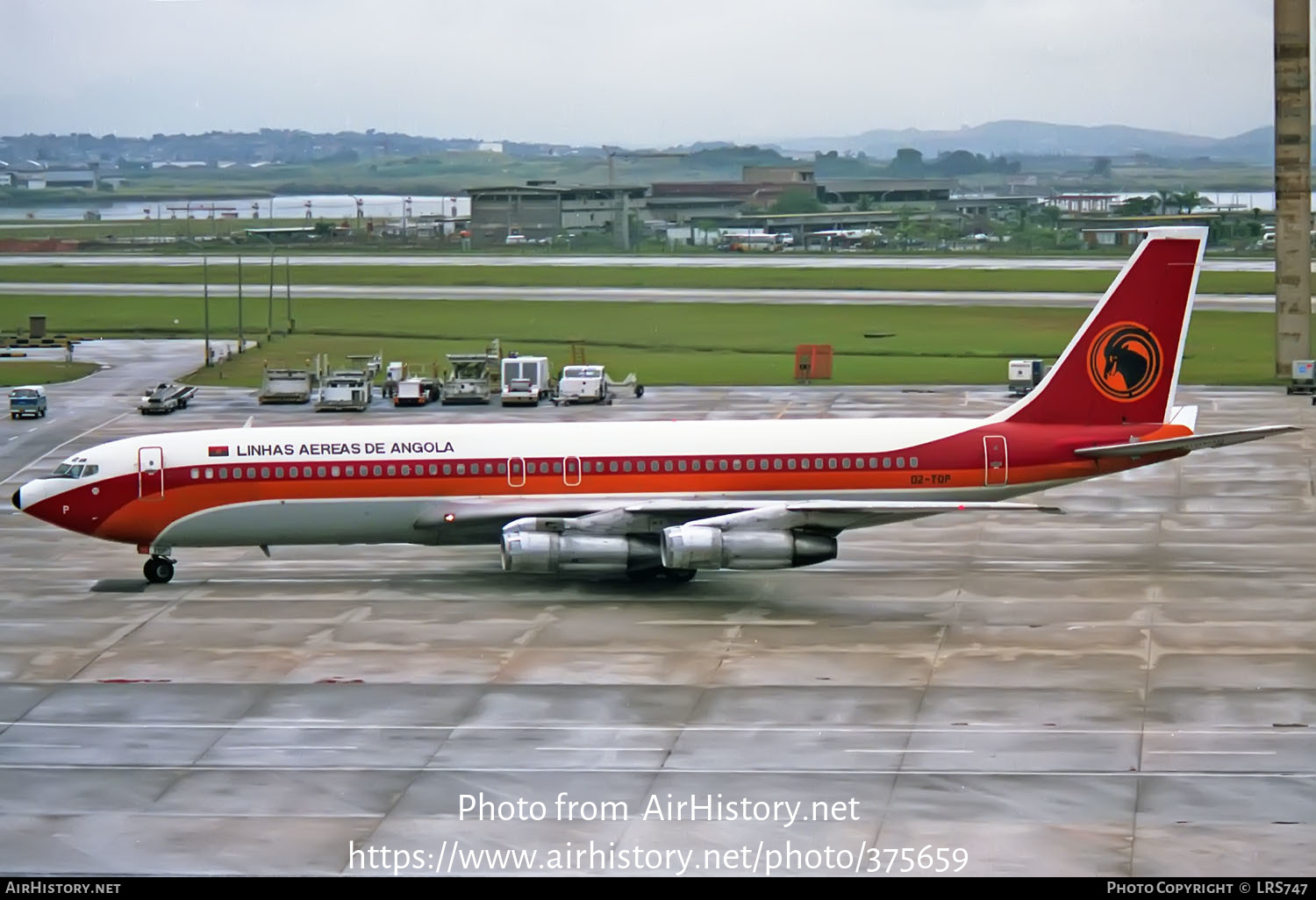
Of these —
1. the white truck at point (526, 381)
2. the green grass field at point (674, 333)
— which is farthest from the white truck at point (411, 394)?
the green grass field at point (674, 333)

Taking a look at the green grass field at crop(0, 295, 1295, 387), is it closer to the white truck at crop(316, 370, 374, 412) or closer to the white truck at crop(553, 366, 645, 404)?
the white truck at crop(553, 366, 645, 404)

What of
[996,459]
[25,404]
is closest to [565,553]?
[996,459]

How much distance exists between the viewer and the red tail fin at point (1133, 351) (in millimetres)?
48656

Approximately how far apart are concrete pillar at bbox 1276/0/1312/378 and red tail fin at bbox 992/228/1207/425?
4438 cm

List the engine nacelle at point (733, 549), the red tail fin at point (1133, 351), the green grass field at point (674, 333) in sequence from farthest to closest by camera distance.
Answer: the green grass field at point (674, 333) → the red tail fin at point (1133, 351) → the engine nacelle at point (733, 549)

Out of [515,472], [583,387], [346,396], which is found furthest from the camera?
[583,387]

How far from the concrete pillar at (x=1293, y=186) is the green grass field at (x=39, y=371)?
66.6 m

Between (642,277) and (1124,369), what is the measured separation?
118 m

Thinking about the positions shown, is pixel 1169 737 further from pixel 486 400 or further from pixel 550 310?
pixel 550 310

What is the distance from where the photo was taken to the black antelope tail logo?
48750 millimetres

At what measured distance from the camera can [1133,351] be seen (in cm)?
4884

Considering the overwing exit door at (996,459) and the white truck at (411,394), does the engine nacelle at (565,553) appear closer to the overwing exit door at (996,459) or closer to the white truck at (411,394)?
the overwing exit door at (996,459)

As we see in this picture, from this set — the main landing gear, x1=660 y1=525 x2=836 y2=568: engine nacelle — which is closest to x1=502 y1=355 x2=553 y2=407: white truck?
the main landing gear

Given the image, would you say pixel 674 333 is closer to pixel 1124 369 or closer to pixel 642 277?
pixel 642 277
